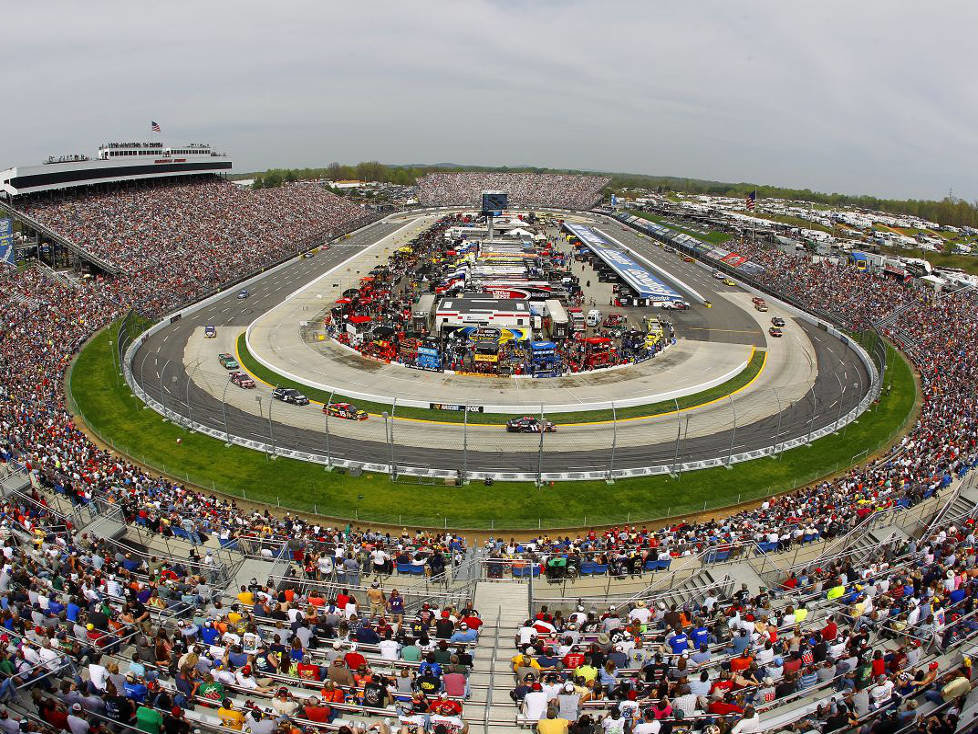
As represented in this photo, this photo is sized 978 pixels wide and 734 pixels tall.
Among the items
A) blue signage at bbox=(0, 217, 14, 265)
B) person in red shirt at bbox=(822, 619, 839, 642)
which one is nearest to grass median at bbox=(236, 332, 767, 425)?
person in red shirt at bbox=(822, 619, 839, 642)

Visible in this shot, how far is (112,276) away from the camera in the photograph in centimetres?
6356

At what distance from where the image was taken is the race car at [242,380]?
41.4 meters

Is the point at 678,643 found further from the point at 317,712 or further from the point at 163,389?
the point at 163,389

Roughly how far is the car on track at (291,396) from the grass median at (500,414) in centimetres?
100

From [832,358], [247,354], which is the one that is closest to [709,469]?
[832,358]

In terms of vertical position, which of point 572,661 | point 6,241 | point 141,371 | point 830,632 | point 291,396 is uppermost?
point 6,241

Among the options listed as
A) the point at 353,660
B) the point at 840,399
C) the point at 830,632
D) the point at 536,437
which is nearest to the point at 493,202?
the point at 840,399

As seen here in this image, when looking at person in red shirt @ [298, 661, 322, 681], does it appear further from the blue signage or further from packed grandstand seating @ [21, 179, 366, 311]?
the blue signage

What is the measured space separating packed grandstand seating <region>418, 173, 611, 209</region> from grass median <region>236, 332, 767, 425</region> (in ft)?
441

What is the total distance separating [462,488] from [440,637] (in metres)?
16.4

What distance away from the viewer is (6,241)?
58.3 metres

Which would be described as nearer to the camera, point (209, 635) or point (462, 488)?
point (209, 635)

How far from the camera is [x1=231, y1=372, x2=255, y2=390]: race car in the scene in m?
41.4

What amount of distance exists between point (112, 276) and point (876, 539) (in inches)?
2737
